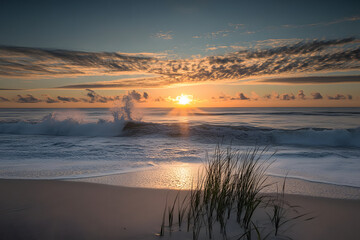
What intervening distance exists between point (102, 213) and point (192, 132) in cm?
1410

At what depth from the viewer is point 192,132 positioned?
1719cm

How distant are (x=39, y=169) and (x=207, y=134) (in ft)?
39.5

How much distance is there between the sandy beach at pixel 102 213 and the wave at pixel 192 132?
33.8 feet

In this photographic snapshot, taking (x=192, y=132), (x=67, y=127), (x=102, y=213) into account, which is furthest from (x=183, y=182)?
(x=67, y=127)

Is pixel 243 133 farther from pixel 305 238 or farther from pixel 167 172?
pixel 305 238

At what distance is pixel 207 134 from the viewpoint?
16.7 m

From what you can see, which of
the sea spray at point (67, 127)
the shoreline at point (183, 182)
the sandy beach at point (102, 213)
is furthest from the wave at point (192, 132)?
the sandy beach at point (102, 213)

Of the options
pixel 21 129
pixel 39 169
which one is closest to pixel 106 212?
pixel 39 169

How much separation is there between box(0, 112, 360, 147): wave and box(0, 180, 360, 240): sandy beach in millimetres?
10302

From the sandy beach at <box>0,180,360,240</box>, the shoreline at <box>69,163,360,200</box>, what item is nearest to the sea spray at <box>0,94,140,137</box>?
the shoreline at <box>69,163,360,200</box>

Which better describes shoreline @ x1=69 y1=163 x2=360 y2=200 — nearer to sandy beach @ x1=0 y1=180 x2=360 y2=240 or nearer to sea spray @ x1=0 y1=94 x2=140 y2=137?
sandy beach @ x1=0 y1=180 x2=360 y2=240

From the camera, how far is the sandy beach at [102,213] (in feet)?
8.87

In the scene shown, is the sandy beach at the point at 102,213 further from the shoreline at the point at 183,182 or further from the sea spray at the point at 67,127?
the sea spray at the point at 67,127

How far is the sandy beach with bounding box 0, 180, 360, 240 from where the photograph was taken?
2.70m
